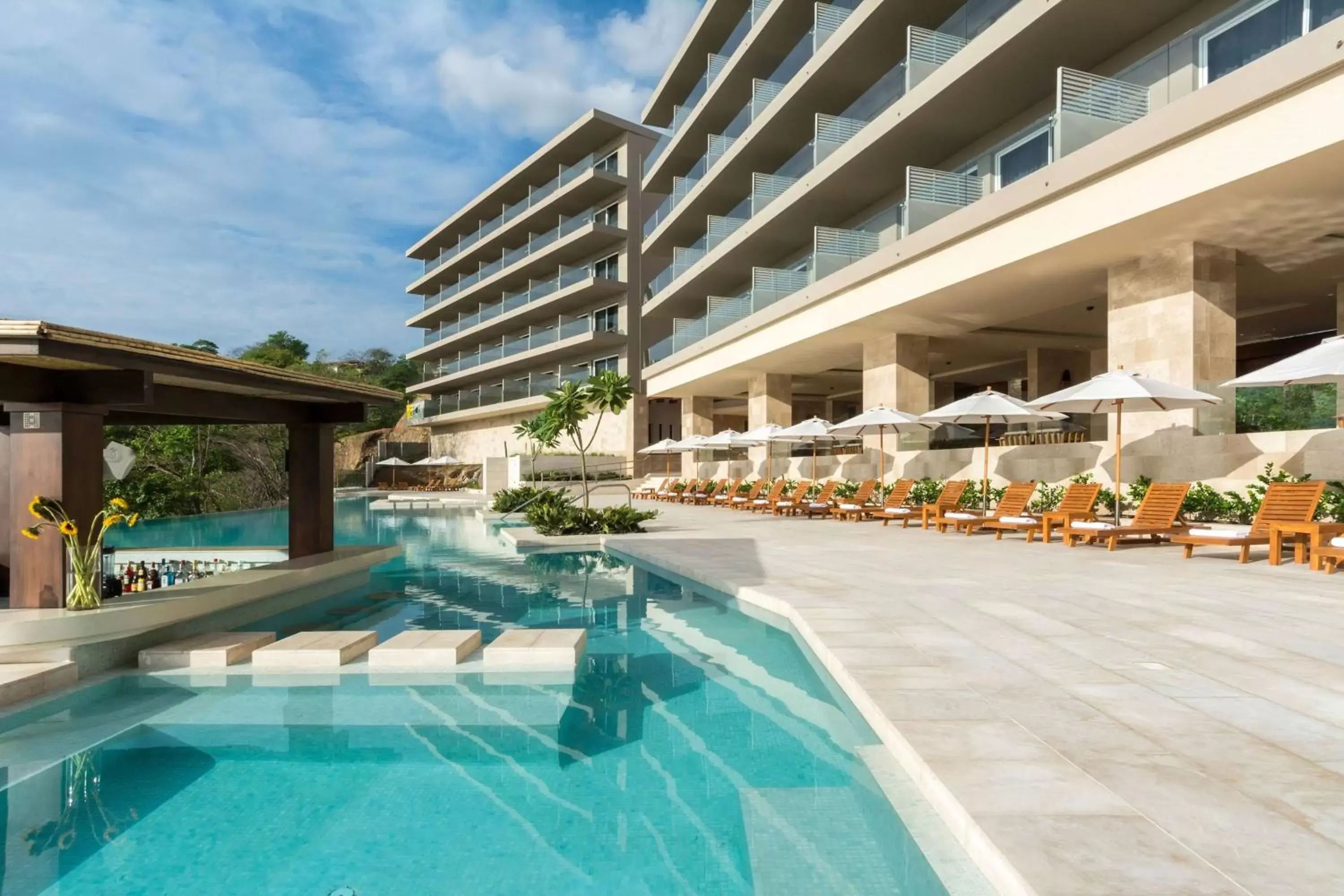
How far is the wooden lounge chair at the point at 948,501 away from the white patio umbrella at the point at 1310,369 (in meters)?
6.39

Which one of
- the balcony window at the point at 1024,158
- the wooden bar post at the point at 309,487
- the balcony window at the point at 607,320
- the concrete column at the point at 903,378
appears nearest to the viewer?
the wooden bar post at the point at 309,487

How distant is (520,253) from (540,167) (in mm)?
5213

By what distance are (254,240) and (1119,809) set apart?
343ft

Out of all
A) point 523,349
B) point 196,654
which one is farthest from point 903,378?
point 523,349

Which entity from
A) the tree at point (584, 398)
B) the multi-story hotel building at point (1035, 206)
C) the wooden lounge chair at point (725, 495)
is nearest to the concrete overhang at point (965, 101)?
the multi-story hotel building at point (1035, 206)

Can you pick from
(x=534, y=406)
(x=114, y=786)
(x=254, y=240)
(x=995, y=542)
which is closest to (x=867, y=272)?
(x=995, y=542)

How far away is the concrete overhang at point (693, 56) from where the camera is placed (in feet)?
96.9

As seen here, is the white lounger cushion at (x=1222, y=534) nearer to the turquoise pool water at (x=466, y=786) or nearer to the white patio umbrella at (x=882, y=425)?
the turquoise pool water at (x=466, y=786)

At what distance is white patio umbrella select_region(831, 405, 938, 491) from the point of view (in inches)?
680

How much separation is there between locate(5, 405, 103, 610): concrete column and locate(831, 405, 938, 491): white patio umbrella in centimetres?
1416

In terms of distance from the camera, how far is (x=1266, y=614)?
6.46 metres

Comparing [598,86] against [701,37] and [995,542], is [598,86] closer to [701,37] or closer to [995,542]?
[701,37]

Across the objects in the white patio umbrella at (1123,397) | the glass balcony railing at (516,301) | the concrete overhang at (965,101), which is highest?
the glass balcony railing at (516,301)

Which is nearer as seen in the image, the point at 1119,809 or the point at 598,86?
the point at 1119,809
